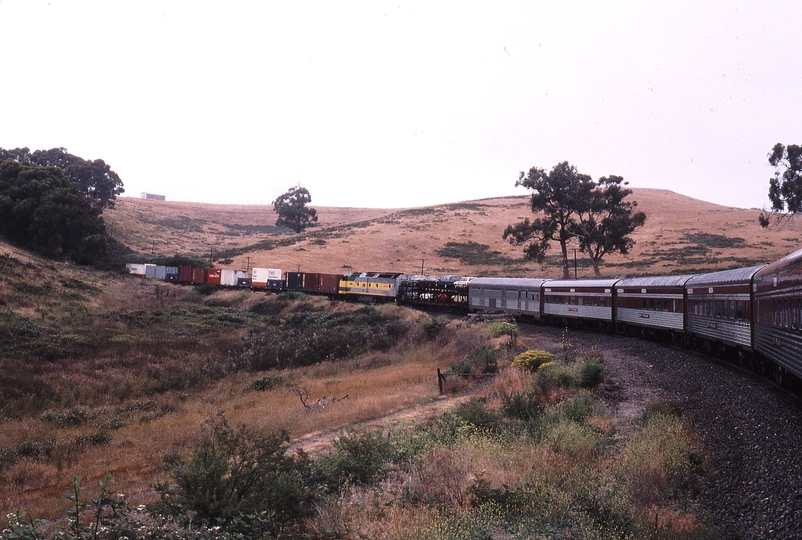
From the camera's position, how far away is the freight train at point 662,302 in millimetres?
13287

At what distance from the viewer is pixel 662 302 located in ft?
83.8

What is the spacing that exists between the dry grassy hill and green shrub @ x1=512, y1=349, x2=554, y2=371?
4583 centimetres

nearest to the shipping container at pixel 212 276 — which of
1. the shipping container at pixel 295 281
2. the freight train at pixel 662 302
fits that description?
the shipping container at pixel 295 281

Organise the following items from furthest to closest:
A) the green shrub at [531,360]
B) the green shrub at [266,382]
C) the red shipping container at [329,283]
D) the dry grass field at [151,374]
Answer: the red shipping container at [329,283] → the green shrub at [266,382] → the green shrub at [531,360] → the dry grass field at [151,374]

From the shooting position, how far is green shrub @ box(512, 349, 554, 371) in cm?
1914

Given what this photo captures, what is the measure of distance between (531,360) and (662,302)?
9749 millimetres

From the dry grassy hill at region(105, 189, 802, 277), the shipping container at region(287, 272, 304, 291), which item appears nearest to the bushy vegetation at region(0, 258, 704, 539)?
the shipping container at region(287, 272, 304, 291)

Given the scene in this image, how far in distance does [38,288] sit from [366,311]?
22772mm

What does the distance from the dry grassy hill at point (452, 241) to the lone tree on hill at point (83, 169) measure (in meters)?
7.29

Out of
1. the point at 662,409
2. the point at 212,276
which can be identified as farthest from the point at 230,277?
the point at 662,409

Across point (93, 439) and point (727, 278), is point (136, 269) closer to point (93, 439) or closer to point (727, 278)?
point (93, 439)

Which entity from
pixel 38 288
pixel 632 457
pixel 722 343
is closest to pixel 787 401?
pixel 632 457

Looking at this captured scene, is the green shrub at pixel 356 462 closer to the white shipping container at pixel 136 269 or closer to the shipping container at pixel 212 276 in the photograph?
the shipping container at pixel 212 276

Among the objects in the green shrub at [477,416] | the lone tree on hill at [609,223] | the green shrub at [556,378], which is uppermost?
the lone tree on hill at [609,223]
